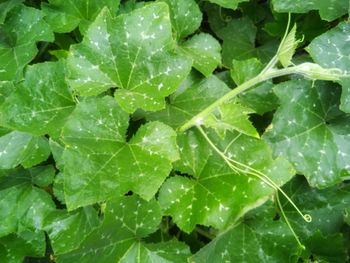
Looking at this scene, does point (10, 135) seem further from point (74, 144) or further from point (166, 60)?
point (166, 60)

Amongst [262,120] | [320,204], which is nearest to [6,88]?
[262,120]

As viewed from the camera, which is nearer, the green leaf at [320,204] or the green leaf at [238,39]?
the green leaf at [320,204]

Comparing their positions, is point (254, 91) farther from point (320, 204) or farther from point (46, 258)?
point (46, 258)

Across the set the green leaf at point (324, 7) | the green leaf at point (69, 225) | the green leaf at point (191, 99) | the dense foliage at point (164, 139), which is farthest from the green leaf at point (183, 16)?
the green leaf at point (69, 225)

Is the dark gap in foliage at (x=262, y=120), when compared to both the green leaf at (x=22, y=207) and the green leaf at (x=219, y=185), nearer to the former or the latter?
the green leaf at (x=219, y=185)

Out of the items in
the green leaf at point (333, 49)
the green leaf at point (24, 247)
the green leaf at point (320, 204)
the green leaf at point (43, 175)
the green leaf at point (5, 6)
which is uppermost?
the green leaf at point (5, 6)
